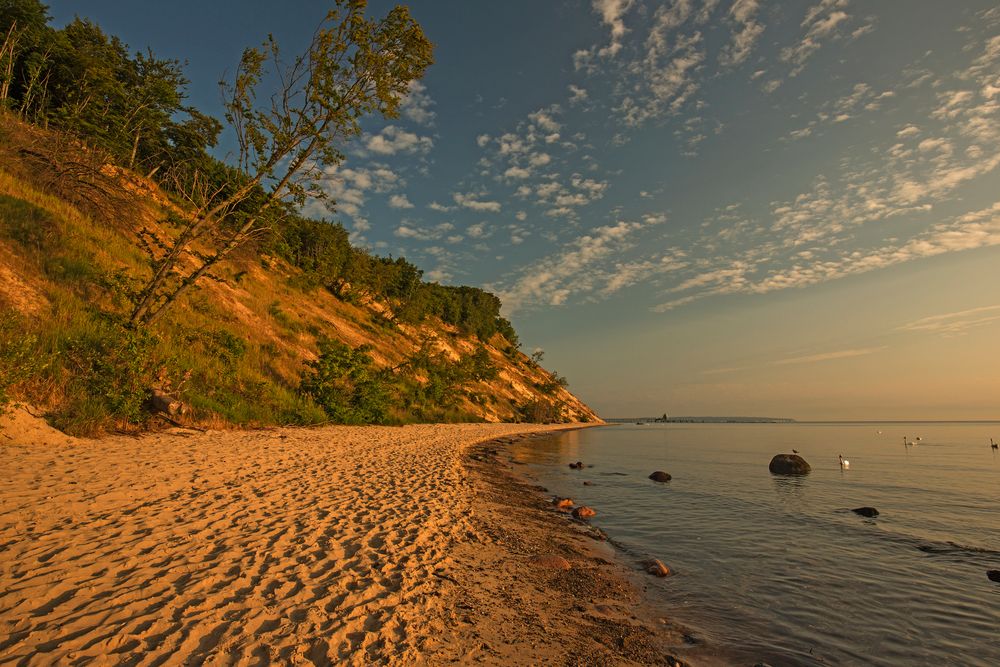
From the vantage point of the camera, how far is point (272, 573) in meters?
5.51

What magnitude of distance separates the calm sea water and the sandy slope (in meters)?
4.39

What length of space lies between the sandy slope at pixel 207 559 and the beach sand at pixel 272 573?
25mm

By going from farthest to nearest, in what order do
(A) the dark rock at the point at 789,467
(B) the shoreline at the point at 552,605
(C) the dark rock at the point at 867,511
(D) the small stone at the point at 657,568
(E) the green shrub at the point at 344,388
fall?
(E) the green shrub at the point at 344,388, (A) the dark rock at the point at 789,467, (C) the dark rock at the point at 867,511, (D) the small stone at the point at 657,568, (B) the shoreline at the point at 552,605

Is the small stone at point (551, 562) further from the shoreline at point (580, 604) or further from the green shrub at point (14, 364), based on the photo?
the green shrub at point (14, 364)

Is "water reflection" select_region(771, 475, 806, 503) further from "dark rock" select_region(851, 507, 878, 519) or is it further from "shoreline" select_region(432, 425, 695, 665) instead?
"shoreline" select_region(432, 425, 695, 665)

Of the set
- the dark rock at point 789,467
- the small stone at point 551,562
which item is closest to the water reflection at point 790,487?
the dark rock at point 789,467

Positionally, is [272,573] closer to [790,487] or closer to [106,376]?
[106,376]

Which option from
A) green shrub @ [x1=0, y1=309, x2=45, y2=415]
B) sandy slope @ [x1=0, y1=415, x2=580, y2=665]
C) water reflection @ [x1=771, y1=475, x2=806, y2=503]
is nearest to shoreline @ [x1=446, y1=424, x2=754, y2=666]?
sandy slope @ [x1=0, y1=415, x2=580, y2=665]

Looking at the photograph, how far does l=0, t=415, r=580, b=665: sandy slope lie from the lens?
12.9 feet

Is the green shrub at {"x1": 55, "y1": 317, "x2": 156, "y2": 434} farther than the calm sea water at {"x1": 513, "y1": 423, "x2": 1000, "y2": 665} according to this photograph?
Yes

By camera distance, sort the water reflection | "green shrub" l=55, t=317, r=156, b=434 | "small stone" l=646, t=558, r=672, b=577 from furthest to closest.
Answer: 1. the water reflection
2. "green shrub" l=55, t=317, r=156, b=434
3. "small stone" l=646, t=558, r=672, b=577

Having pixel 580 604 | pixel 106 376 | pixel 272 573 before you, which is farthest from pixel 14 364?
pixel 580 604

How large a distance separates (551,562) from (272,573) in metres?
4.71

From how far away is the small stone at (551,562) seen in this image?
25.1 ft
